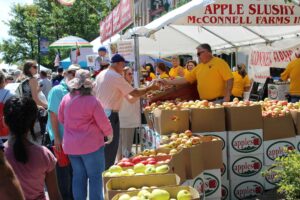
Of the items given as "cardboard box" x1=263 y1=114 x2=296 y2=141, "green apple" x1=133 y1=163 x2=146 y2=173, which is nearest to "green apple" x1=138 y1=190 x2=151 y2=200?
"green apple" x1=133 y1=163 x2=146 y2=173

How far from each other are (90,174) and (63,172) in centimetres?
67

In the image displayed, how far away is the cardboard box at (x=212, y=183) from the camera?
603cm

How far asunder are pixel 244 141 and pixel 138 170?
2499mm

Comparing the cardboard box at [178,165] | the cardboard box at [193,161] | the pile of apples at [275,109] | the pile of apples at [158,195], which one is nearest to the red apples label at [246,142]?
the pile of apples at [275,109]

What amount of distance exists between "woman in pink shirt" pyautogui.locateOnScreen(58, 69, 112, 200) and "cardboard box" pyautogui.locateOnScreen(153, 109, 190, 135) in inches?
39.4

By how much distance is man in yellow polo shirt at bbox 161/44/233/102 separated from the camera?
7738mm

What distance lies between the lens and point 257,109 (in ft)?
21.6

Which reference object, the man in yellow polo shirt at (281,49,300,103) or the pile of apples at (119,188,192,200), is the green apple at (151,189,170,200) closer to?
the pile of apples at (119,188,192,200)

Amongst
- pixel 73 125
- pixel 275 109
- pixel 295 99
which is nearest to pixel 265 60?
pixel 295 99

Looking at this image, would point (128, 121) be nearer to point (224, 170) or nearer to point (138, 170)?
point (224, 170)

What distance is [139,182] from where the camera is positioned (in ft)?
13.7

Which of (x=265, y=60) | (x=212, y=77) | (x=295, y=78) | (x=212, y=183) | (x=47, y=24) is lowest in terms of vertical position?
(x=212, y=183)

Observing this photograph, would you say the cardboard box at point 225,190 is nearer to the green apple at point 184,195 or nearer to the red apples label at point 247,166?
the red apples label at point 247,166

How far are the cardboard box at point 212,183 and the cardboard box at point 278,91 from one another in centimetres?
679
